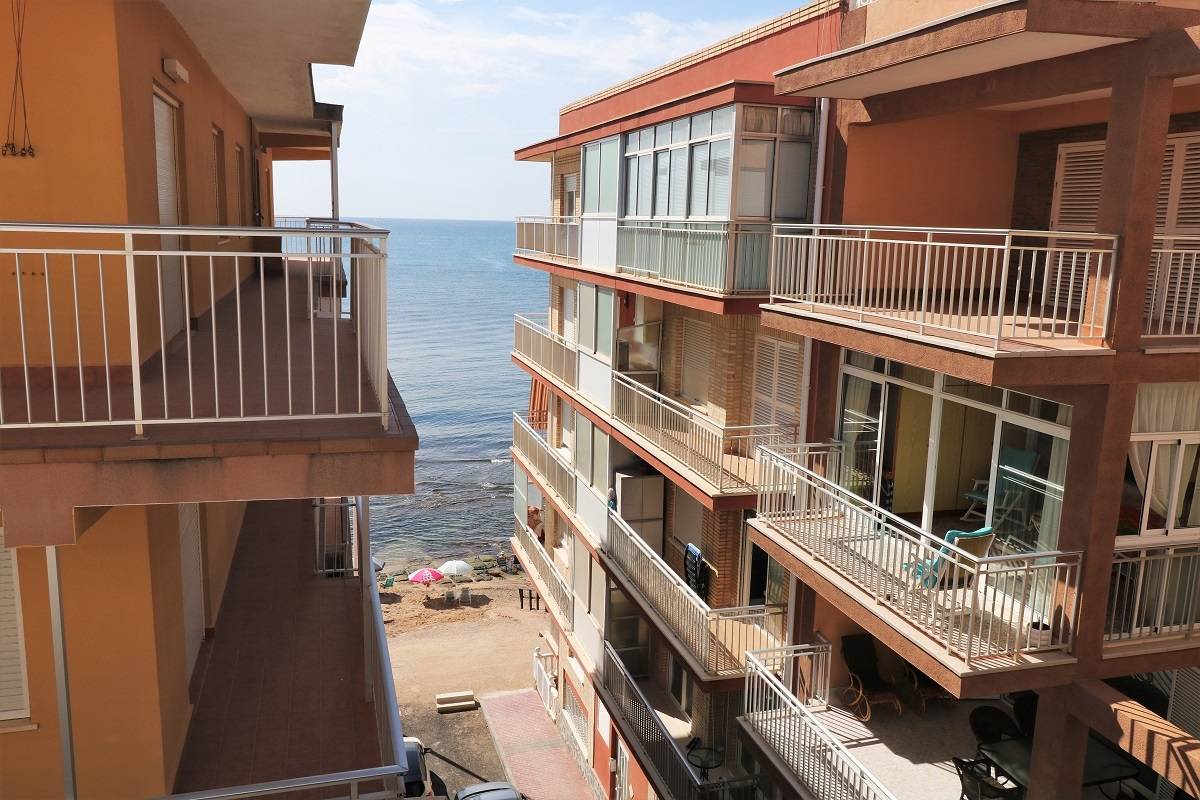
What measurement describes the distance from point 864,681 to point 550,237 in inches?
568

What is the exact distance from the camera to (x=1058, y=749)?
9.40 meters

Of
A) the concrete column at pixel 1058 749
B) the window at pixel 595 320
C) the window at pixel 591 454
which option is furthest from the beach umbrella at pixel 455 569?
the concrete column at pixel 1058 749

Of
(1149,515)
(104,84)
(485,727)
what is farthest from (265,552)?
(485,727)

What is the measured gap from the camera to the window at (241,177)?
1567 cm

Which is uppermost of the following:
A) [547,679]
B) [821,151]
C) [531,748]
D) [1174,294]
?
→ [821,151]

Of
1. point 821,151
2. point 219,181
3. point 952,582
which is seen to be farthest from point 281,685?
point 821,151

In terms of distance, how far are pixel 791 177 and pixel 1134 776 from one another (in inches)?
346

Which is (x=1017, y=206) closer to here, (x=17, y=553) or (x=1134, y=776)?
(x=1134, y=776)

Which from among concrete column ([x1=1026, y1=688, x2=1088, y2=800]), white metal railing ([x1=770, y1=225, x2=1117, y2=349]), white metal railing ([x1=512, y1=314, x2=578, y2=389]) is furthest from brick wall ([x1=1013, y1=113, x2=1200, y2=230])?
white metal railing ([x1=512, y1=314, x2=578, y2=389])

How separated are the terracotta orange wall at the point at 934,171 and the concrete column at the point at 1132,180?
4415 millimetres

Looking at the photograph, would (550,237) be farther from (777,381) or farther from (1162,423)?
(1162,423)

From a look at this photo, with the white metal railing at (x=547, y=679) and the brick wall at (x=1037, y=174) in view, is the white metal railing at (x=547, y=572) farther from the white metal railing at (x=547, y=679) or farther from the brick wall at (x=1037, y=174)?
the brick wall at (x=1037, y=174)

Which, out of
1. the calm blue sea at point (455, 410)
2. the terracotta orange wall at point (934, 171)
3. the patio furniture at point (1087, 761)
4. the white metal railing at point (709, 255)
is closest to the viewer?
the patio furniture at point (1087, 761)

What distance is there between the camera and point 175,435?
5.29 metres
